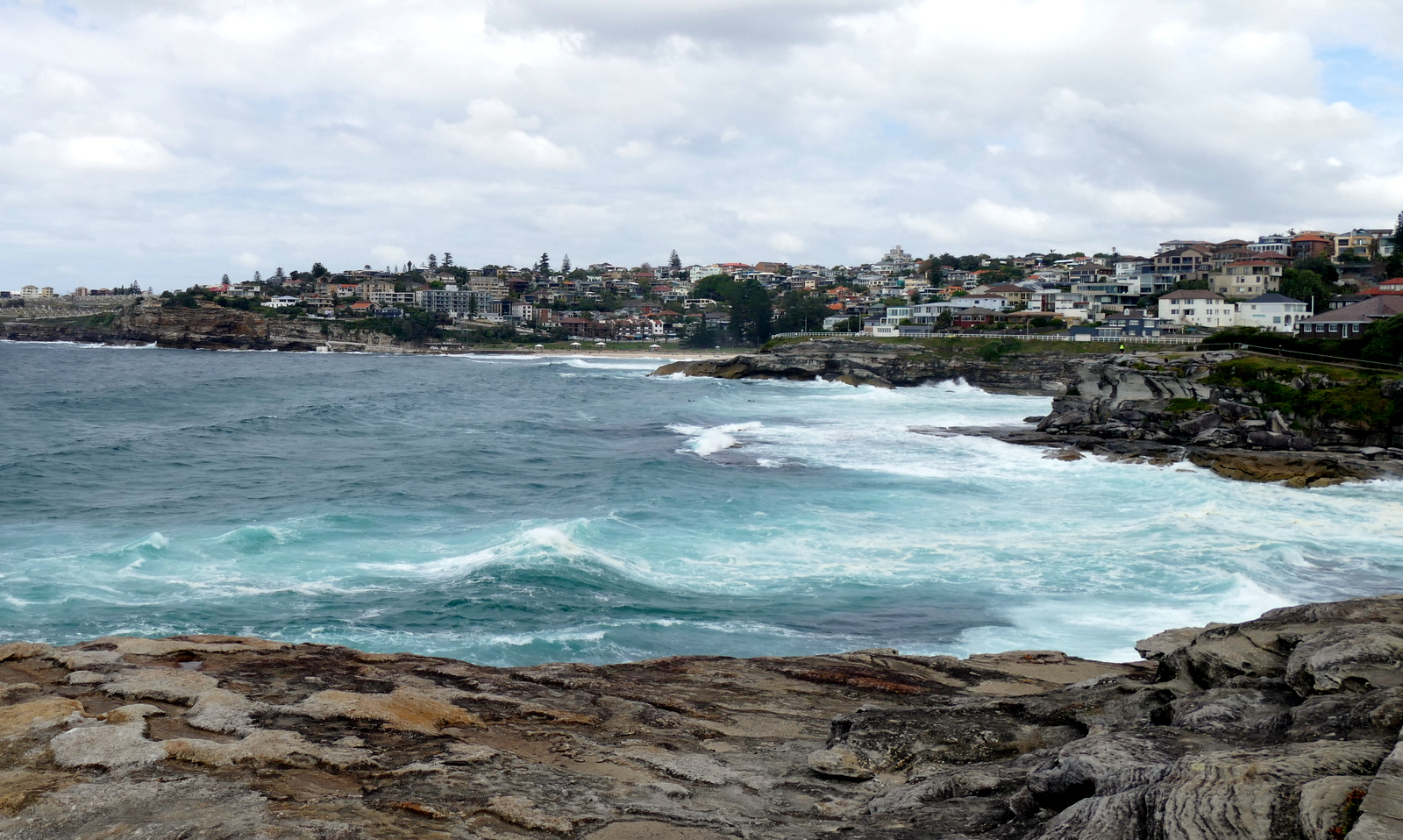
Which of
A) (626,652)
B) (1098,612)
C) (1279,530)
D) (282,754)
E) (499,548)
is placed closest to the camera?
(282,754)

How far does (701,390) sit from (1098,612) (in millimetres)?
59564

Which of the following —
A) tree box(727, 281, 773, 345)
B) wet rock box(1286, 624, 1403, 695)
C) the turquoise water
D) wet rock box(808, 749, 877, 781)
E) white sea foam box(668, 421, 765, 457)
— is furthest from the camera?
tree box(727, 281, 773, 345)

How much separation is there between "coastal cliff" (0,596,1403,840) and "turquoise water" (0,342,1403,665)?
5.63 metres

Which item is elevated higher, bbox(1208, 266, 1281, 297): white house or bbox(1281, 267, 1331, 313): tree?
bbox(1208, 266, 1281, 297): white house

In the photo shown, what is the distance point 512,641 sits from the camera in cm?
1677

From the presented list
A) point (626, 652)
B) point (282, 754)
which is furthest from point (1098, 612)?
point (282, 754)

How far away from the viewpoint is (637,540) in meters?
24.7

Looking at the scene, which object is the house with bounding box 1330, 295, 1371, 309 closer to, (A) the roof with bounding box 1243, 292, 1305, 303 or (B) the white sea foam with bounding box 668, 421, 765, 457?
(A) the roof with bounding box 1243, 292, 1305, 303

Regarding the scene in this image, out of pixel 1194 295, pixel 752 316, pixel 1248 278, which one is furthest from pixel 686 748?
pixel 752 316

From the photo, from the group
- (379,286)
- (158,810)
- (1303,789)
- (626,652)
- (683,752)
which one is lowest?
(626,652)

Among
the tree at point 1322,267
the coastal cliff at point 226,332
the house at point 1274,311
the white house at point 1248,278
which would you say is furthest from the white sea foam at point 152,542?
the coastal cliff at point 226,332

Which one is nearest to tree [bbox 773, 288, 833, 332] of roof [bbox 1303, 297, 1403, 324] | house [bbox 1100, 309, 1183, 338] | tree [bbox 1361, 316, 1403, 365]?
house [bbox 1100, 309, 1183, 338]

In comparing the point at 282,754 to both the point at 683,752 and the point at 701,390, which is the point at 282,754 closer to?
the point at 683,752

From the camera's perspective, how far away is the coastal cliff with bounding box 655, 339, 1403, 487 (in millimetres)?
34625
